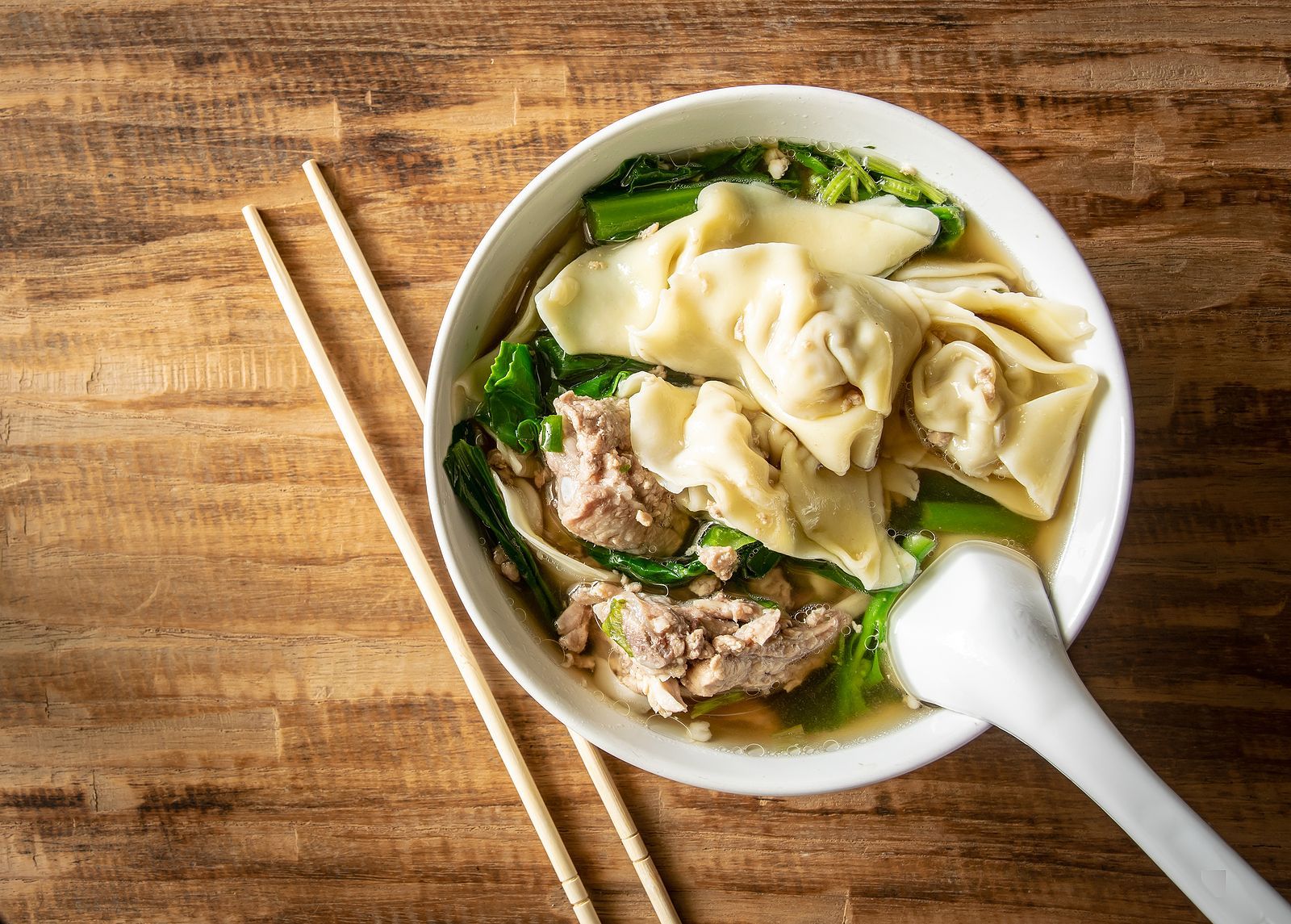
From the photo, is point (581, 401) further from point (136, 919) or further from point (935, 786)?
point (136, 919)

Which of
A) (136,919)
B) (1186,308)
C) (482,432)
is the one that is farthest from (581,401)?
(136,919)

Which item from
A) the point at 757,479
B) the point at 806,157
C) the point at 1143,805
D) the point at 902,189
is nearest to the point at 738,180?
the point at 806,157

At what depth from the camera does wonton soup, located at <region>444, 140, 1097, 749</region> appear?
1.66 meters

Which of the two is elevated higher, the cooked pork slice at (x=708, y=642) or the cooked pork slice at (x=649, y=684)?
the cooked pork slice at (x=708, y=642)

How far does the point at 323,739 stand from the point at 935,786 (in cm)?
152

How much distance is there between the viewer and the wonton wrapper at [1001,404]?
1655mm

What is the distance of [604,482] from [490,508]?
266mm

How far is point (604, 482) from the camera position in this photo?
1666 mm

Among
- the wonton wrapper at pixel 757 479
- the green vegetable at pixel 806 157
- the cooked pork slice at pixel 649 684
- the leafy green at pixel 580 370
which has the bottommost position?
the cooked pork slice at pixel 649 684

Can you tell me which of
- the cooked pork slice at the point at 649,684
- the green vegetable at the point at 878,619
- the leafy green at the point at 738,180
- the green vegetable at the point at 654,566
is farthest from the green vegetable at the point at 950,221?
the cooked pork slice at the point at 649,684

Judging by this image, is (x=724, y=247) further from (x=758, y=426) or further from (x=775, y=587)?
(x=775, y=587)

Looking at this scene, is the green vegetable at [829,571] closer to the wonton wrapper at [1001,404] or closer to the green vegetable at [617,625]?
the wonton wrapper at [1001,404]

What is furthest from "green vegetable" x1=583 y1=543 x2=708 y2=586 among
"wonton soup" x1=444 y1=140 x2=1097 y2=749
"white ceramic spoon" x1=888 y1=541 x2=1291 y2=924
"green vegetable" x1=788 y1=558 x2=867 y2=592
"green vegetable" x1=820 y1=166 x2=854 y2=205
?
"green vegetable" x1=820 y1=166 x2=854 y2=205

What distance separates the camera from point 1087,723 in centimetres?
133
